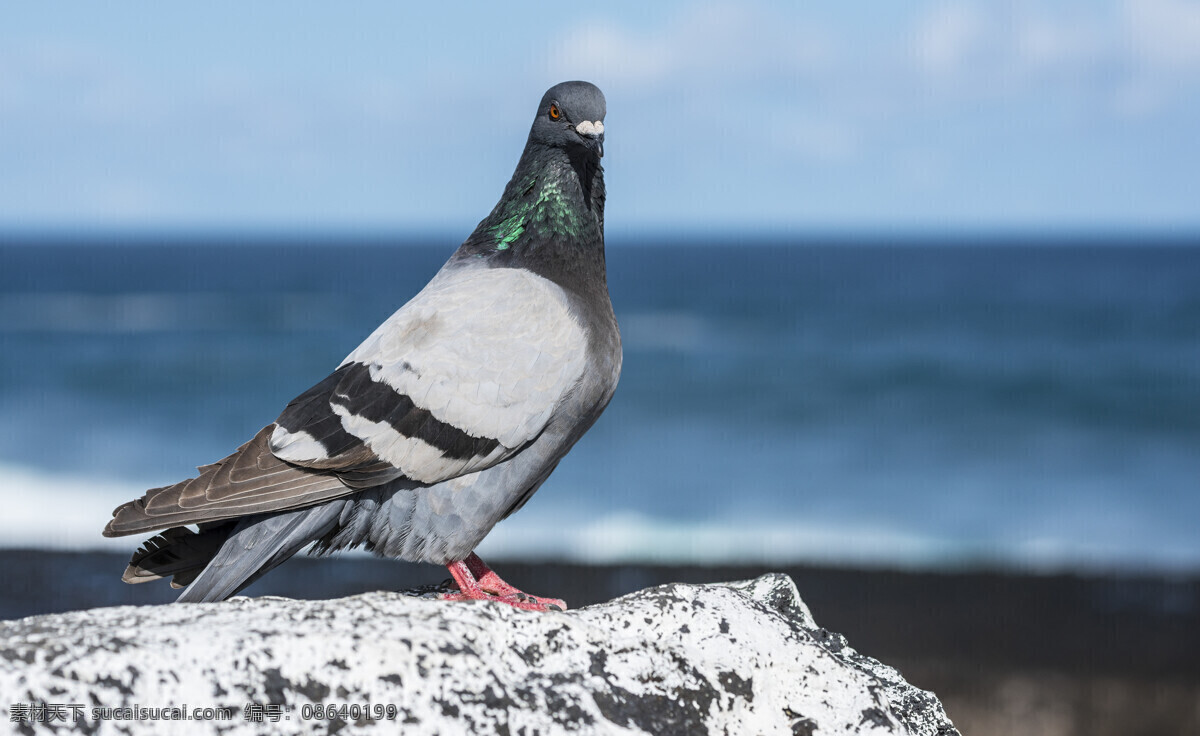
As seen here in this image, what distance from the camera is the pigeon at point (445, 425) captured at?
4.31 meters

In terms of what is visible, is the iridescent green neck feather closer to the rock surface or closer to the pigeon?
the pigeon

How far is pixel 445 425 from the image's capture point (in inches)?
178

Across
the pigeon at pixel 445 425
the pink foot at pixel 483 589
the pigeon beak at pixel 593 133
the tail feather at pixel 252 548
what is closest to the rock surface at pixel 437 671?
the tail feather at pixel 252 548

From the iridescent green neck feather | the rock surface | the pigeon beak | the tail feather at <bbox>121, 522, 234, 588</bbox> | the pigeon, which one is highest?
→ the pigeon beak

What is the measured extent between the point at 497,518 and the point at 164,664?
2026 mm

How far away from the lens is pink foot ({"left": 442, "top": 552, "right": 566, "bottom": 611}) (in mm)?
4551

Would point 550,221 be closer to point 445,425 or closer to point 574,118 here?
point 574,118

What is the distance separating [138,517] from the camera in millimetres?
4152

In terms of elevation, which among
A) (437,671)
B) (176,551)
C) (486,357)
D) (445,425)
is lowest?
(437,671)

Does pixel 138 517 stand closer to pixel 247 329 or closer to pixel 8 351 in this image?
pixel 8 351

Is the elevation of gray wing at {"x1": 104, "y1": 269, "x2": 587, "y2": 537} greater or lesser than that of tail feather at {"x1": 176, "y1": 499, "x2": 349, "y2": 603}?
greater

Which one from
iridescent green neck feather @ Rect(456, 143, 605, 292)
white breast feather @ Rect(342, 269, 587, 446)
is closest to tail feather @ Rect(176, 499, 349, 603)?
white breast feather @ Rect(342, 269, 587, 446)

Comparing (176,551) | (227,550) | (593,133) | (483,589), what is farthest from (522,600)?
(593,133)

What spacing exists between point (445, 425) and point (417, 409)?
149mm
